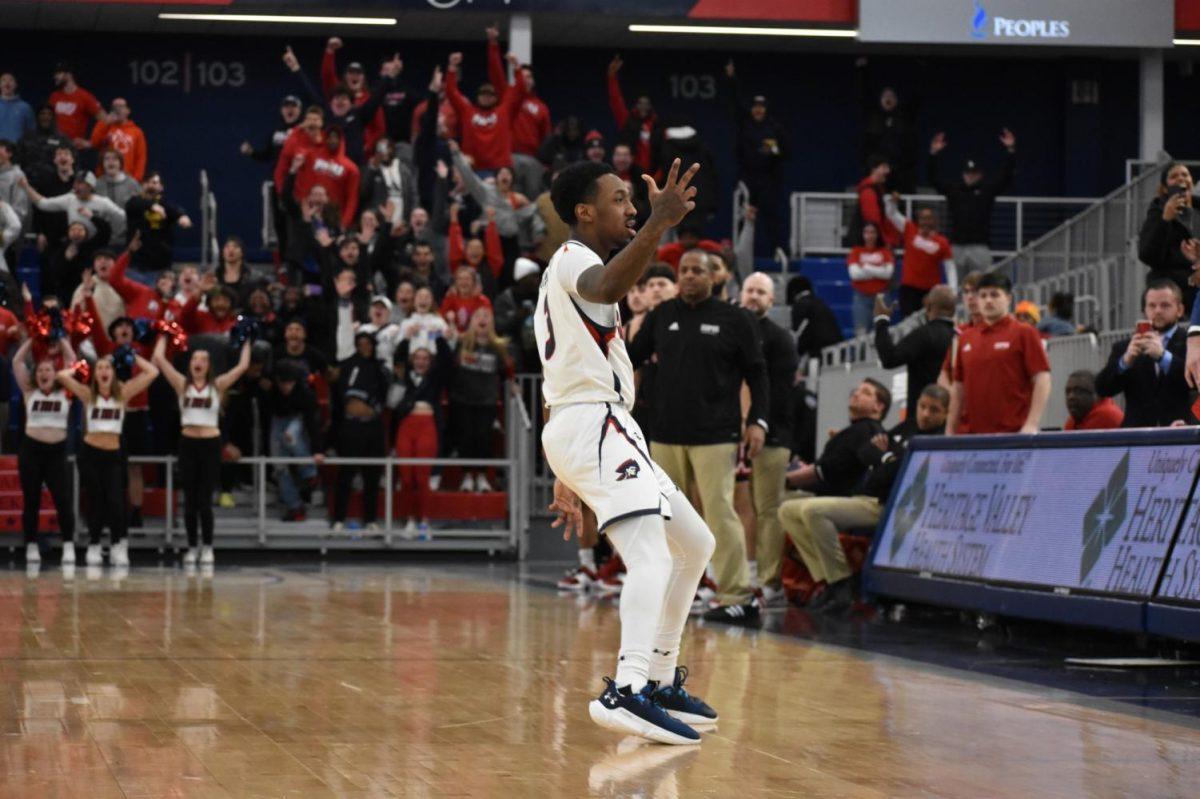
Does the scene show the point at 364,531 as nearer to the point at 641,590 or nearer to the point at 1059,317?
the point at 1059,317

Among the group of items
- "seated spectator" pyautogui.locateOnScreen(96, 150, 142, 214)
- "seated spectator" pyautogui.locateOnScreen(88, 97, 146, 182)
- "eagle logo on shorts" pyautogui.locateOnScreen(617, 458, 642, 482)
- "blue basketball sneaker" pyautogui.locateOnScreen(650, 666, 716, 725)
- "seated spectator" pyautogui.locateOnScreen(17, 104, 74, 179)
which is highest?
"seated spectator" pyautogui.locateOnScreen(88, 97, 146, 182)

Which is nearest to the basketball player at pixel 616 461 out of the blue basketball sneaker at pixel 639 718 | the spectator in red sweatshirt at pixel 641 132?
the blue basketball sneaker at pixel 639 718

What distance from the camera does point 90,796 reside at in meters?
5.34

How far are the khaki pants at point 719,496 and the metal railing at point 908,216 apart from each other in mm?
12875

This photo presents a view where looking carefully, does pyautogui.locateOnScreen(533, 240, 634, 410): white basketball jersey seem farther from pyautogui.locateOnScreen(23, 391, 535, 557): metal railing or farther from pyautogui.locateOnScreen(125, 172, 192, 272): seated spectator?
pyautogui.locateOnScreen(125, 172, 192, 272): seated spectator

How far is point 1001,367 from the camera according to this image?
38.6 feet

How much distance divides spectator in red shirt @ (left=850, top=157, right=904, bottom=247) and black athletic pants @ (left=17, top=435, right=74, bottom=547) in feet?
34.0

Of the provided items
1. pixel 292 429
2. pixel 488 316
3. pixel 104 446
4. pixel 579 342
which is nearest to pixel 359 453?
pixel 292 429

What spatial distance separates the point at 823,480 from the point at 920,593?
1.95 meters

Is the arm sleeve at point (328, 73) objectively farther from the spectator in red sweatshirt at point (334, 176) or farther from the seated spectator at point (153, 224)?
the seated spectator at point (153, 224)

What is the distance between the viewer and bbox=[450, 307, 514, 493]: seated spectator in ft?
59.6

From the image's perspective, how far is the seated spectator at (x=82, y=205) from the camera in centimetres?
2012

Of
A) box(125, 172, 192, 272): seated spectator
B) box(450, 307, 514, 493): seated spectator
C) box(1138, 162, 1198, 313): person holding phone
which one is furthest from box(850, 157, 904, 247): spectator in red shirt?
box(1138, 162, 1198, 313): person holding phone

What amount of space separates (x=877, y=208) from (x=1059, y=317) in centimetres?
650
